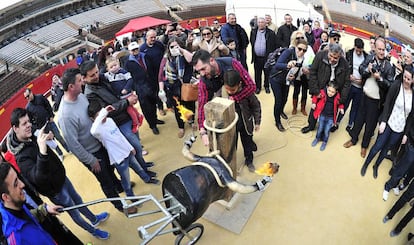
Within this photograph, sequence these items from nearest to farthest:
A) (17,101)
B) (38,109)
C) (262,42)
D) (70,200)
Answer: (70,200)
(38,109)
(262,42)
(17,101)

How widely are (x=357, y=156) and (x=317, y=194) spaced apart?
1032mm

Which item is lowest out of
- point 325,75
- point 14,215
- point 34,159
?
point 325,75

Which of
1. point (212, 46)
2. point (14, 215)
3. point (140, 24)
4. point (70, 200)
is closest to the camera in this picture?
point (14, 215)

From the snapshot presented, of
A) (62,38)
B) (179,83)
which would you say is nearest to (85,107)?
(179,83)

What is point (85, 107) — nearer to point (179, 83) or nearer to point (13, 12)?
point (179, 83)

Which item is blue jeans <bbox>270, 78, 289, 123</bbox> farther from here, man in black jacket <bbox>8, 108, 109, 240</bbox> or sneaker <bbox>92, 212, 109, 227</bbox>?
man in black jacket <bbox>8, 108, 109, 240</bbox>

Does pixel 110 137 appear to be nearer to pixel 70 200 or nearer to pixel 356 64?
pixel 70 200

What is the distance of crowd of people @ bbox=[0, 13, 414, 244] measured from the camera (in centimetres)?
305

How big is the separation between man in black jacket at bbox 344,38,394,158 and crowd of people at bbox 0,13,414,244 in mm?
13

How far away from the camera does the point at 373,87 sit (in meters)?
4.27

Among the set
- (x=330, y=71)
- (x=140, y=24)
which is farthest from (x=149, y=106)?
(x=140, y=24)

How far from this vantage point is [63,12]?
20641 mm

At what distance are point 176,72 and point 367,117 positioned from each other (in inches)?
110

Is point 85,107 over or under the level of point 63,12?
over
